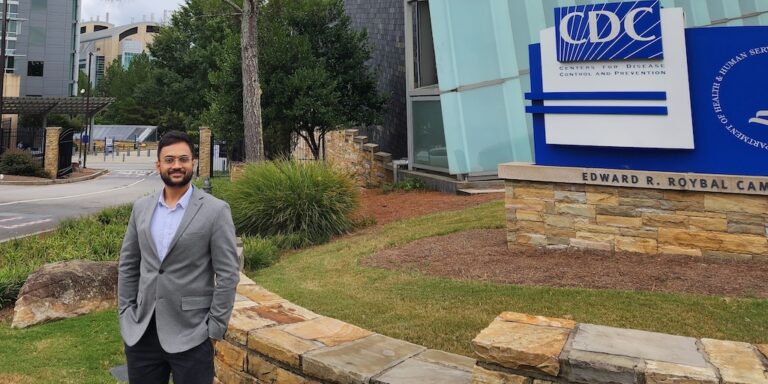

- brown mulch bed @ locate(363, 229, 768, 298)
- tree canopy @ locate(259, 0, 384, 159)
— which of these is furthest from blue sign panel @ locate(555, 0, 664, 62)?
tree canopy @ locate(259, 0, 384, 159)

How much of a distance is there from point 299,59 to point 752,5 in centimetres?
1446

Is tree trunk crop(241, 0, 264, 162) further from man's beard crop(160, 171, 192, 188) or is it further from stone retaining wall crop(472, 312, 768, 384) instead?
stone retaining wall crop(472, 312, 768, 384)

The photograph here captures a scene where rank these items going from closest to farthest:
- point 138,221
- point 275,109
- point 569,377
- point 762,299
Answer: point 569,377
point 138,221
point 762,299
point 275,109

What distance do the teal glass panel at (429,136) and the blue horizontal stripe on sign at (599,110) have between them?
314 inches

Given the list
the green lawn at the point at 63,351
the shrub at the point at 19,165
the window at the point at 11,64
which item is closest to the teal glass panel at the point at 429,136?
the green lawn at the point at 63,351

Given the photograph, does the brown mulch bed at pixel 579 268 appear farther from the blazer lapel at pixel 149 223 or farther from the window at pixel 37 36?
the window at pixel 37 36

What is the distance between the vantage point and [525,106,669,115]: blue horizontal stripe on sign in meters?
6.73

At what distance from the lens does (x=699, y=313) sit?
15.4ft

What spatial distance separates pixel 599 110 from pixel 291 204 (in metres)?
5.54

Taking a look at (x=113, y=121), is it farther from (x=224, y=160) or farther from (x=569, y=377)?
(x=569, y=377)

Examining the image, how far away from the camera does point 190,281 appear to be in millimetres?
2525

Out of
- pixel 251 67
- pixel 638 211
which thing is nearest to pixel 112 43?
pixel 251 67

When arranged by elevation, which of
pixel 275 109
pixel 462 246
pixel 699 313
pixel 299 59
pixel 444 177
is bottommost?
pixel 699 313

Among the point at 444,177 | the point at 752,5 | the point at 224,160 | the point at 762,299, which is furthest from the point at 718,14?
the point at 224,160
